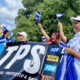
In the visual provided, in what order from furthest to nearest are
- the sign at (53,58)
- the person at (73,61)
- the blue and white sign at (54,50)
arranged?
1. the blue and white sign at (54,50)
2. the sign at (53,58)
3. the person at (73,61)

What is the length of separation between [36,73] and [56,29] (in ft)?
70.2

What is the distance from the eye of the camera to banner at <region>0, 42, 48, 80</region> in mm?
3422

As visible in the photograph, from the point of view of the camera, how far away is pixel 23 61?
11.9 feet

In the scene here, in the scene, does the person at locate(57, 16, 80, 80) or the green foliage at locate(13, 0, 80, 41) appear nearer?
the person at locate(57, 16, 80, 80)

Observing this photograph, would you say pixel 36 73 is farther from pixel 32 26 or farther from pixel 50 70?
pixel 32 26

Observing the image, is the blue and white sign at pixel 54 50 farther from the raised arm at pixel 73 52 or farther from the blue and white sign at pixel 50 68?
the raised arm at pixel 73 52

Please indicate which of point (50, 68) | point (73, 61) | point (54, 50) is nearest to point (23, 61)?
point (50, 68)

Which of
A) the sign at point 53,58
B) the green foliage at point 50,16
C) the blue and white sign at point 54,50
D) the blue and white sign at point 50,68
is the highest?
the green foliage at point 50,16

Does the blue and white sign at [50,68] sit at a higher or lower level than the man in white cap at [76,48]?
lower

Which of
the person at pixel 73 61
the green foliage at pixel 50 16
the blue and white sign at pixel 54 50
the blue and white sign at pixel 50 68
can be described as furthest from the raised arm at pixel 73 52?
the green foliage at pixel 50 16

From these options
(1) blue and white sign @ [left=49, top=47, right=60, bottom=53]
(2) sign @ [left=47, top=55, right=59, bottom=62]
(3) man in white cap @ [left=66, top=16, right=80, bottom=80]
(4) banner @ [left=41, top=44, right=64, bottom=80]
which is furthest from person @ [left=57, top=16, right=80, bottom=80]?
(1) blue and white sign @ [left=49, top=47, right=60, bottom=53]

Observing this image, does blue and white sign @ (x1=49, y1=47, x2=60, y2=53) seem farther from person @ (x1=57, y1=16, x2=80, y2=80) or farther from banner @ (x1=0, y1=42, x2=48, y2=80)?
person @ (x1=57, y1=16, x2=80, y2=80)

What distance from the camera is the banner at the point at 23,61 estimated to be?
11.2ft

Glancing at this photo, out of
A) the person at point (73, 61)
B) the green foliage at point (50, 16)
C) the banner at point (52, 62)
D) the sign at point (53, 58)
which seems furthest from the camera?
the green foliage at point (50, 16)
